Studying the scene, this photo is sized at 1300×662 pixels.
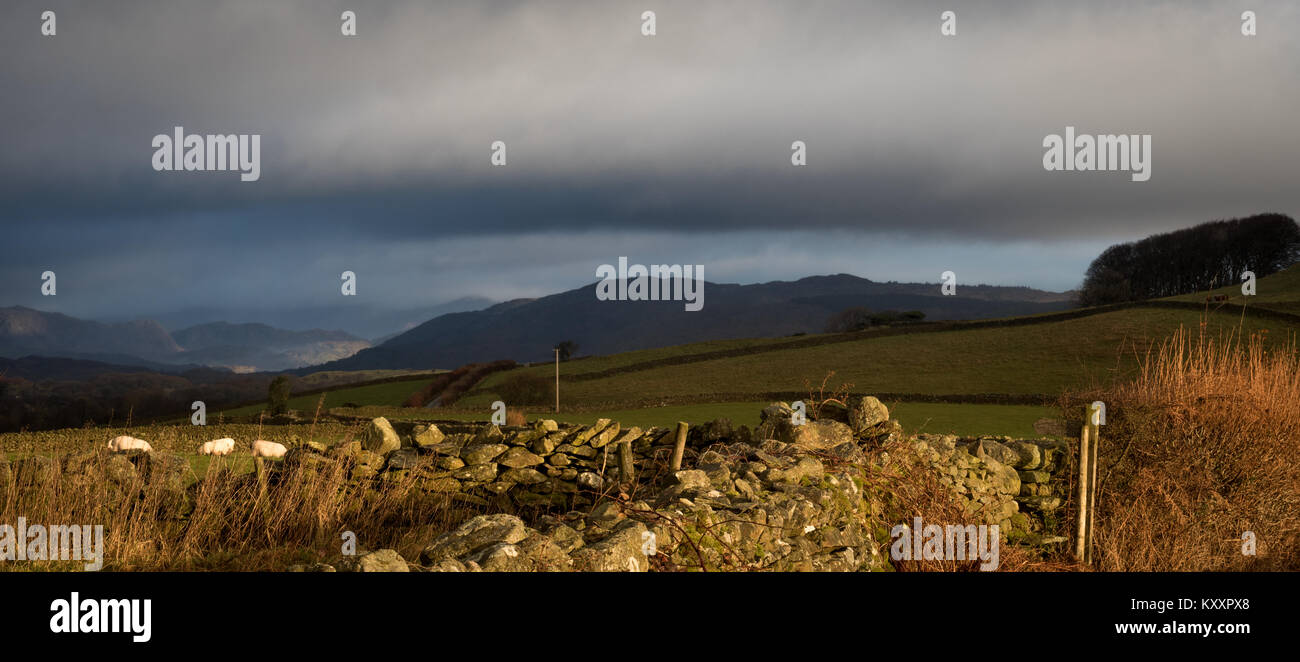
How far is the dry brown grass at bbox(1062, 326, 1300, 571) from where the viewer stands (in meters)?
11.1

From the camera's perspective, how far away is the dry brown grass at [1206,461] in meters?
11.1

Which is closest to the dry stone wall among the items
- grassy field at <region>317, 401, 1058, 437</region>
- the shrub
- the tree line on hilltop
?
grassy field at <region>317, 401, 1058, 437</region>

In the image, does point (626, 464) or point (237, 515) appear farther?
point (626, 464)

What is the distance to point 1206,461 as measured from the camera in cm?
1137

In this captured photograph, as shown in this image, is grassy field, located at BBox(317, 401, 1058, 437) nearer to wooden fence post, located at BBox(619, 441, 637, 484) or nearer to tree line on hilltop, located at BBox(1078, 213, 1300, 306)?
wooden fence post, located at BBox(619, 441, 637, 484)

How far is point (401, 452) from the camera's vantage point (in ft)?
35.6

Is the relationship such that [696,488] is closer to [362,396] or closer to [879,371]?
[879,371]

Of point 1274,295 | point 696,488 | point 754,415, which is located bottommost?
point 754,415

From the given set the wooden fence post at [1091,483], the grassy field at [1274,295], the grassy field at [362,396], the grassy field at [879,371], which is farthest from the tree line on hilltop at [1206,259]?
the wooden fence post at [1091,483]

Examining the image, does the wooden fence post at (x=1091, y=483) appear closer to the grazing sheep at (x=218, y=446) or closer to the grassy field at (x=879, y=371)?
the grassy field at (x=879, y=371)

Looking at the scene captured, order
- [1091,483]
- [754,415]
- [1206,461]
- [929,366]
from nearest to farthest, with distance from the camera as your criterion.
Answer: [1091,483] → [1206,461] → [754,415] → [929,366]

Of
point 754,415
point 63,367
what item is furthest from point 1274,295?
point 63,367

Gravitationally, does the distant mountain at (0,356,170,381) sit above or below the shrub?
below
